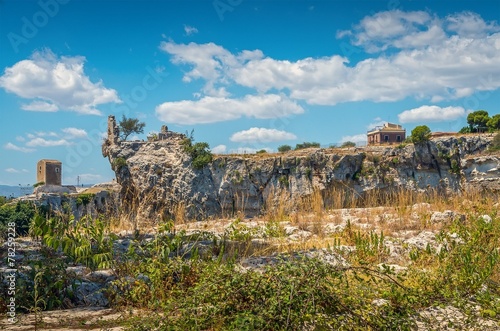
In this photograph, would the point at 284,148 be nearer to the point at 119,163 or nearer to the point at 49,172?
the point at 119,163

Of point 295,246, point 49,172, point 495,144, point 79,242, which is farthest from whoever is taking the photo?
→ point 49,172

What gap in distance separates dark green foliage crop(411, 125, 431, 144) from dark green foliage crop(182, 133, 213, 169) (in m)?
15.1

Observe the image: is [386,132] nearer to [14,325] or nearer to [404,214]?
[404,214]

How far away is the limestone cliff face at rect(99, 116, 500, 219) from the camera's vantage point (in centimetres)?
3023

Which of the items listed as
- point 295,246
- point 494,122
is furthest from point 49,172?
point 295,246

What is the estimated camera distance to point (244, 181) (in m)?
31.4

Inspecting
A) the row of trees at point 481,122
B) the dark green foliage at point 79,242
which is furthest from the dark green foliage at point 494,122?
the dark green foliage at point 79,242

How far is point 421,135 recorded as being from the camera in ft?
106

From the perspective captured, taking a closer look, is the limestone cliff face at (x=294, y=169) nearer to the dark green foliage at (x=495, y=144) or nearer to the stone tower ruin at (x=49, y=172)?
the dark green foliage at (x=495, y=144)

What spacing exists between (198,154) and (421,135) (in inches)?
646

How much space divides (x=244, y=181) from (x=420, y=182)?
13256mm

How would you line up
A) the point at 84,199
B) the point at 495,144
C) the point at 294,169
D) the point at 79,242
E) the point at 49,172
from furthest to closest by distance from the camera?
the point at 49,172
the point at 294,169
the point at 495,144
the point at 84,199
the point at 79,242

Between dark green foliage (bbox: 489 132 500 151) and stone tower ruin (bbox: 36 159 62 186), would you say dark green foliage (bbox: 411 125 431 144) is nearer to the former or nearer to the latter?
dark green foliage (bbox: 489 132 500 151)

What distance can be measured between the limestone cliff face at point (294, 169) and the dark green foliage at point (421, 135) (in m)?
0.43
